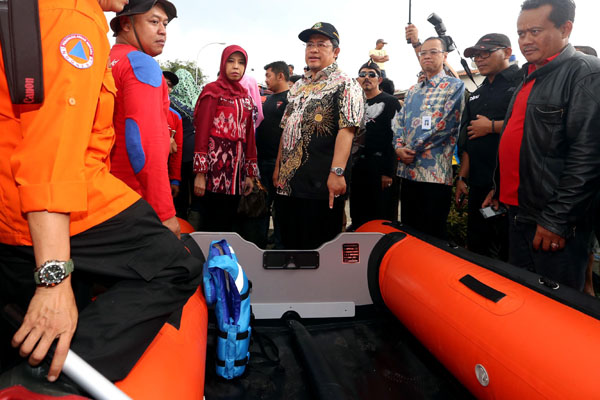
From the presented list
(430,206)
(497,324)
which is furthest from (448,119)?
(497,324)

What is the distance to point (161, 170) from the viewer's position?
1472mm

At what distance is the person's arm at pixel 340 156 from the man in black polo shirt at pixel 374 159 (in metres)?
1.11

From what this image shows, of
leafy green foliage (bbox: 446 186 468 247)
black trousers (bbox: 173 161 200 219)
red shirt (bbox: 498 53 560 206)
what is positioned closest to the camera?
red shirt (bbox: 498 53 560 206)

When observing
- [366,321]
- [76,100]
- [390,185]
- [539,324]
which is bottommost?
[366,321]

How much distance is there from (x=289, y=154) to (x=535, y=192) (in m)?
1.40

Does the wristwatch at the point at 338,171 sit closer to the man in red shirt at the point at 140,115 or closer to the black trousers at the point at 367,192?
the man in red shirt at the point at 140,115

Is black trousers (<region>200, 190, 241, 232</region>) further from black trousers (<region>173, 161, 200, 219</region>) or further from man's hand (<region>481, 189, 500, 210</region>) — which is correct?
man's hand (<region>481, 189, 500, 210</region>)

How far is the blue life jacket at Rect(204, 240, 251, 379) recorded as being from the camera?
170cm

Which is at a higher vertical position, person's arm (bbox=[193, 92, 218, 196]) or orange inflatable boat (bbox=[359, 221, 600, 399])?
person's arm (bbox=[193, 92, 218, 196])

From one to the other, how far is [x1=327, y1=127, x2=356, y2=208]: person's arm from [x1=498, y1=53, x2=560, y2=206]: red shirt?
875mm

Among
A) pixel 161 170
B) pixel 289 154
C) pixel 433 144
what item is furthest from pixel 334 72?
pixel 161 170

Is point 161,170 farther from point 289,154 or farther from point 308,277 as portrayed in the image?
point 308,277

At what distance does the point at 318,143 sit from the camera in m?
2.29

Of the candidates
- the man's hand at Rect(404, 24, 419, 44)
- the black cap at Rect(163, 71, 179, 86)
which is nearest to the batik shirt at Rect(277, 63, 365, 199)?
the black cap at Rect(163, 71, 179, 86)
